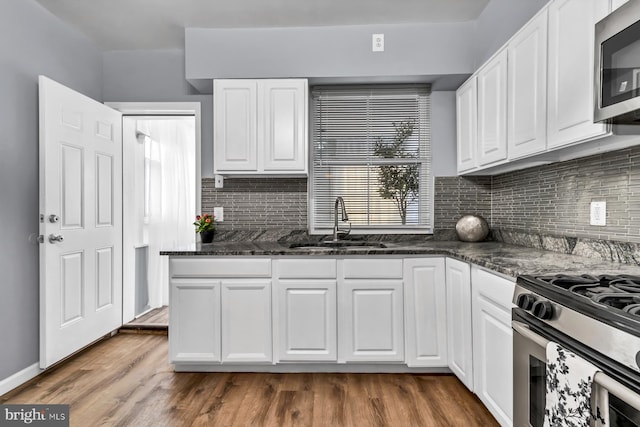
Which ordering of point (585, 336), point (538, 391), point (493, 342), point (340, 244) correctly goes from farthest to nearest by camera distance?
1. point (340, 244)
2. point (493, 342)
3. point (538, 391)
4. point (585, 336)

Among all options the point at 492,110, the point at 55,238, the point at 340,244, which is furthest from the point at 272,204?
the point at 492,110

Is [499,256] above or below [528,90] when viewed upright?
below

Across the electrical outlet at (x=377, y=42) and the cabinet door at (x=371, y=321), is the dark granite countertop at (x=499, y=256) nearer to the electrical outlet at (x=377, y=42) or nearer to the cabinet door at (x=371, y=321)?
the cabinet door at (x=371, y=321)

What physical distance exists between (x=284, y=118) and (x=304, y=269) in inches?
47.0

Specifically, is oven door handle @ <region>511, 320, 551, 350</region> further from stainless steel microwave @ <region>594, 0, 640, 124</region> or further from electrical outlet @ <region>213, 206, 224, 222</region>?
electrical outlet @ <region>213, 206, 224, 222</region>

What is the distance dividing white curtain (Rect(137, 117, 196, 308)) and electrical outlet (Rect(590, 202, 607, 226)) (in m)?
3.87

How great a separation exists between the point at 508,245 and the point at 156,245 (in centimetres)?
360

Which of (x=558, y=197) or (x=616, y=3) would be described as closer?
(x=616, y=3)

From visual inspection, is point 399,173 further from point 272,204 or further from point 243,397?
point 243,397

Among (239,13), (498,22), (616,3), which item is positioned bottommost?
(616,3)

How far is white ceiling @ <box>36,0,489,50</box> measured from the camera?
2.69 metres

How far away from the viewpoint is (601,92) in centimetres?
138

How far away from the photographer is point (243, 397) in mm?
2336

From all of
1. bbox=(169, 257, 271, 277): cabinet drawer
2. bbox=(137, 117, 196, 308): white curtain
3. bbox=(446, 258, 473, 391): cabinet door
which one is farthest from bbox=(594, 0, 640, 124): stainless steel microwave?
bbox=(137, 117, 196, 308): white curtain
